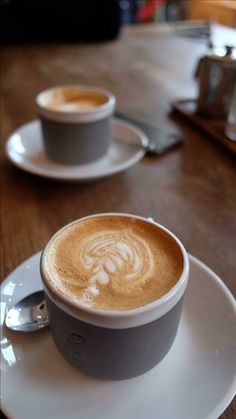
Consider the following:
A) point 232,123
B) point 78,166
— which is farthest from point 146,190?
point 232,123

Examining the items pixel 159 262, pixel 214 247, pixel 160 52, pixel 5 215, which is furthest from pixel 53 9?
pixel 159 262

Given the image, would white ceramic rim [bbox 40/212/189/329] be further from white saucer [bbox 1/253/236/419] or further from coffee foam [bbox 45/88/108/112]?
coffee foam [bbox 45/88/108/112]

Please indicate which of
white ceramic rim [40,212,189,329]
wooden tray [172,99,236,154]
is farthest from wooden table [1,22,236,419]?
white ceramic rim [40,212,189,329]

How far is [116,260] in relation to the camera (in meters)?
0.37

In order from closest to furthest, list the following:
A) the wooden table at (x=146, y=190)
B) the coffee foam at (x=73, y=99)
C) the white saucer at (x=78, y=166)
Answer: the wooden table at (x=146, y=190) → the white saucer at (x=78, y=166) → the coffee foam at (x=73, y=99)

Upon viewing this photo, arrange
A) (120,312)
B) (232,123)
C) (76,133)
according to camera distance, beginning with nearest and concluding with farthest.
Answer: (120,312) → (76,133) → (232,123)

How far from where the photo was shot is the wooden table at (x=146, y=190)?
0.54 m

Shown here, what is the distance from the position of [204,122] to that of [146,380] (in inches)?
25.7

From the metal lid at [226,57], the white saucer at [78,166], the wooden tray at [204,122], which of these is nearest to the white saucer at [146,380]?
the white saucer at [78,166]

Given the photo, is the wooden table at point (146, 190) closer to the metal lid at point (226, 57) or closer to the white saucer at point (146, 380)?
the white saucer at point (146, 380)

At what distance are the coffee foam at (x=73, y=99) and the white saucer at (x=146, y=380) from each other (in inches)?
18.1

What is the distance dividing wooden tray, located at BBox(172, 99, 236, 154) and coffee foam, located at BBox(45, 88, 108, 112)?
24cm

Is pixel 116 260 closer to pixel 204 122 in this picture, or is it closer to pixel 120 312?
pixel 120 312

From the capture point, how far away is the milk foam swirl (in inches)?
13.5
